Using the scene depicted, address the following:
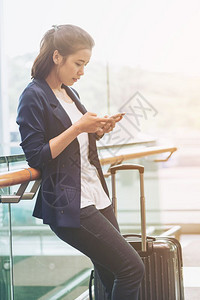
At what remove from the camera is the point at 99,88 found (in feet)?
15.1

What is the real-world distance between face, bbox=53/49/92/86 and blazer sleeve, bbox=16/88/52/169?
6.5 inches

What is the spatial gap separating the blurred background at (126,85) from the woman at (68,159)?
47 centimetres

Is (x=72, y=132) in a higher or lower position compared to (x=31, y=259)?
higher

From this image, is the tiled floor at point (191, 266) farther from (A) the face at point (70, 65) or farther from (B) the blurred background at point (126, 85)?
(A) the face at point (70, 65)

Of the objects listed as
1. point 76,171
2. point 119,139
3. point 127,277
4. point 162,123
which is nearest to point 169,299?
point 127,277

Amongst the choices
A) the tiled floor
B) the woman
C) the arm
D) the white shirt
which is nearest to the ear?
the woman

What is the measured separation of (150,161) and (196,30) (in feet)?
6.61

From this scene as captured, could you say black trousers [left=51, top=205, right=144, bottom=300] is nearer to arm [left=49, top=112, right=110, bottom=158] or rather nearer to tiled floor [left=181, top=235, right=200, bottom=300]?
arm [left=49, top=112, right=110, bottom=158]

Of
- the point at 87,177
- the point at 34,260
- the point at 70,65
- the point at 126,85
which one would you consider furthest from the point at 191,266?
the point at 70,65

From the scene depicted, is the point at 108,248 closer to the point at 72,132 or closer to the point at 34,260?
the point at 72,132

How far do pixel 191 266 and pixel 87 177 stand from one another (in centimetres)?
254

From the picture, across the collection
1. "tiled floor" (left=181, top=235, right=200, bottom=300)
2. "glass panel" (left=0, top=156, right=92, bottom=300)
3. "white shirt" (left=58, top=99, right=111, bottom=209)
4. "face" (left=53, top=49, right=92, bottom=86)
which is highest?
"face" (left=53, top=49, right=92, bottom=86)

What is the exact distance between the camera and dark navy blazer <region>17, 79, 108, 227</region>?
1864 mm

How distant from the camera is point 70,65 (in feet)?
6.55
